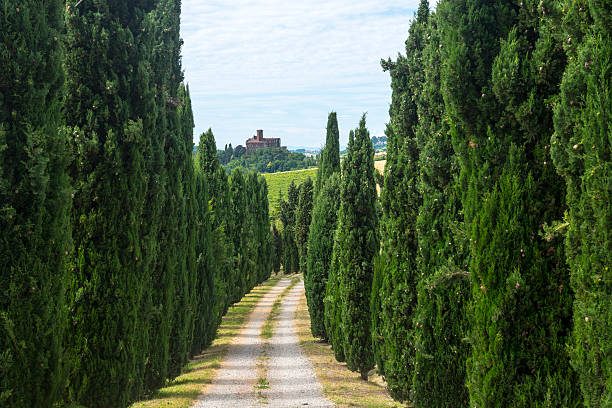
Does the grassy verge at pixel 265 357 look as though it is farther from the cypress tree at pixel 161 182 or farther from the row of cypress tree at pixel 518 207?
the row of cypress tree at pixel 518 207

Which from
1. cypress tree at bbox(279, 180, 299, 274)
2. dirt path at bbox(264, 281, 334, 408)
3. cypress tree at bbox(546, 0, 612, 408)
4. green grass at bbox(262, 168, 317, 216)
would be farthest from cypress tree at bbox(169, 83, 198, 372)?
green grass at bbox(262, 168, 317, 216)

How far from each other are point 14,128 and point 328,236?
1382 centimetres

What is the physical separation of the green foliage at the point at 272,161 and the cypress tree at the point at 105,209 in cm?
11981

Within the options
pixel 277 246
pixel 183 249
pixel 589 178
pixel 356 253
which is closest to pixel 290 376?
pixel 356 253

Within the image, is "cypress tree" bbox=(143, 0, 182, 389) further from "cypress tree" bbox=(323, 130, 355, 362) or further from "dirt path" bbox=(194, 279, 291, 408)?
"cypress tree" bbox=(323, 130, 355, 362)

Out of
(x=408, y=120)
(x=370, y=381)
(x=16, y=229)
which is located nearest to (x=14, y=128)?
(x=16, y=229)

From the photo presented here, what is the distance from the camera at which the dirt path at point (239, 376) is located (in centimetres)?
1159

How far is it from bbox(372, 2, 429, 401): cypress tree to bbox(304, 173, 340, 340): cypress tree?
26.6 ft

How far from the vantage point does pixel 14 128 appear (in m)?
5.80

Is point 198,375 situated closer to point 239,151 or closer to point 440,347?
point 440,347

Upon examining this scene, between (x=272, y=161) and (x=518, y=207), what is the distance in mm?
137453

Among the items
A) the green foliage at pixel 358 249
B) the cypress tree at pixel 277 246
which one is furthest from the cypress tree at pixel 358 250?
the cypress tree at pixel 277 246

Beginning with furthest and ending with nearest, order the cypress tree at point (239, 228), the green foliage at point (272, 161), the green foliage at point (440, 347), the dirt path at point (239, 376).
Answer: the green foliage at point (272, 161) < the cypress tree at point (239, 228) < the dirt path at point (239, 376) < the green foliage at point (440, 347)

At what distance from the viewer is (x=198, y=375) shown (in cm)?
1462
